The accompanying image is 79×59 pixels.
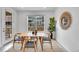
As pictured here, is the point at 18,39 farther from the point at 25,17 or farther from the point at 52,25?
the point at 52,25

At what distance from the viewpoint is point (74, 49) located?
2.50 m

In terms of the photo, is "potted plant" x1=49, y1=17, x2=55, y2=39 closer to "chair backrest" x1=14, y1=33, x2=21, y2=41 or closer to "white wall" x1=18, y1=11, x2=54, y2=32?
"white wall" x1=18, y1=11, x2=54, y2=32

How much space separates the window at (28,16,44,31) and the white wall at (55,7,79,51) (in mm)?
392

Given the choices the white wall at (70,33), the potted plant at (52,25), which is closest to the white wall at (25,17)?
the potted plant at (52,25)

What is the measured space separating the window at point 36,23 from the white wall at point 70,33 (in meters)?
0.39

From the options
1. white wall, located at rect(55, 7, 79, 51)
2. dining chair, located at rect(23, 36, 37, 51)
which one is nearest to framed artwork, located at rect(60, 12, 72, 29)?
white wall, located at rect(55, 7, 79, 51)

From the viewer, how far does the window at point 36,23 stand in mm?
2643

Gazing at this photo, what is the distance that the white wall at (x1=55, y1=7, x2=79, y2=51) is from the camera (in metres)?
2.54

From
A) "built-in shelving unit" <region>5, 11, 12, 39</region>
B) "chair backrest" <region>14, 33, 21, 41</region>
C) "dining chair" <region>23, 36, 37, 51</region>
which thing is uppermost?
"built-in shelving unit" <region>5, 11, 12, 39</region>

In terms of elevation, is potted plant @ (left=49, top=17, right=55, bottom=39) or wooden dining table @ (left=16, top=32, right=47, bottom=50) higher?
potted plant @ (left=49, top=17, right=55, bottom=39)

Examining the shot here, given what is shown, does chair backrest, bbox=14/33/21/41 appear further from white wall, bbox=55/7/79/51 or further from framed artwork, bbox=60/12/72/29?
framed artwork, bbox=60/12/72/29

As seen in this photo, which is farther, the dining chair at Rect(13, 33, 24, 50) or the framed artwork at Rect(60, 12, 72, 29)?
the framed artwork at Rect(60, 12, 72, 29)
